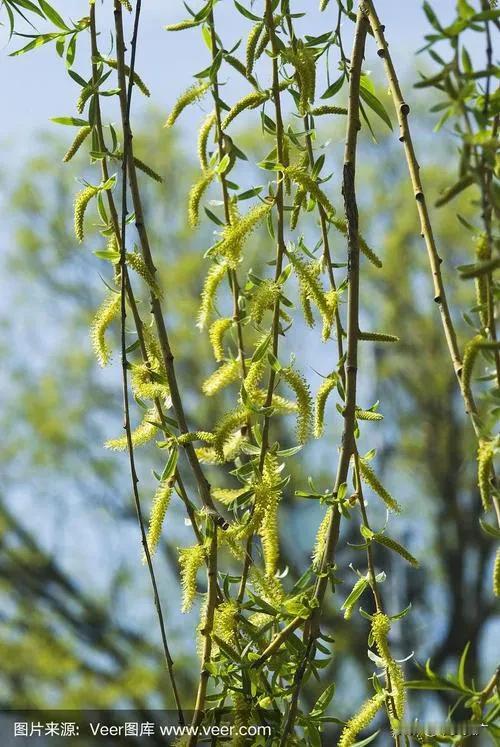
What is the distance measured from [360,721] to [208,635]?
97 mm

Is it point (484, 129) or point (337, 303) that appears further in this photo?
point (337, 303)

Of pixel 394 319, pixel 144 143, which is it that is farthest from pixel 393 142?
pixel 144 143

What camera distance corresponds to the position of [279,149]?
0.61 metres

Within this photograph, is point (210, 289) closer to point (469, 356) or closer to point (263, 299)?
point (263, 299)

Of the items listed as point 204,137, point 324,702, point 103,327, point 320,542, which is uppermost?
point 204,137

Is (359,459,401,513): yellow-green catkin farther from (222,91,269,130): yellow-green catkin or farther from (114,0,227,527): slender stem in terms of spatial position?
(222,91,269,130): yellow-green catkin

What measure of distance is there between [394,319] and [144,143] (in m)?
1.94

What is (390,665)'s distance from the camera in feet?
1.80

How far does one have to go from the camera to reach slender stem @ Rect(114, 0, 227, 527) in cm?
57

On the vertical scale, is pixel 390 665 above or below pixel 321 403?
below

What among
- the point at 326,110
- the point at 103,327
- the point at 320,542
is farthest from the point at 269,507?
the point at 326,110

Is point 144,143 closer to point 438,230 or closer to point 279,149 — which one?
point 438,230

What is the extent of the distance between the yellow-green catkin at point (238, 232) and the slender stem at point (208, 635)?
16 cm

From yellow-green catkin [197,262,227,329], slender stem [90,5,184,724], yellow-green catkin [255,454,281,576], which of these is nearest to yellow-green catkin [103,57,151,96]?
slender stem [90,5,184,724]
